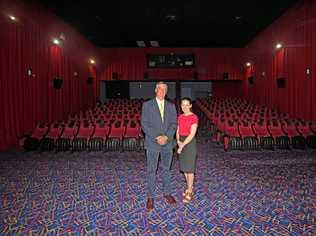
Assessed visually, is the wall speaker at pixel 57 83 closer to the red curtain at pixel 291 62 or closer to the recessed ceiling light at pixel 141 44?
the recessed ceiling light at pixel 141 44

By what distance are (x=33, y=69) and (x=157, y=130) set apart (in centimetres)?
712

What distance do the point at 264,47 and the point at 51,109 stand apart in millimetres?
10329

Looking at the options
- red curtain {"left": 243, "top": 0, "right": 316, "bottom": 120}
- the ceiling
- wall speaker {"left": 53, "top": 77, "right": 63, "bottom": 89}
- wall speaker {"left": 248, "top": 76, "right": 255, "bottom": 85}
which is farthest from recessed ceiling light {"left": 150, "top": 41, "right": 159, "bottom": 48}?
wall speaker {"left": 53, "top": 77, "right": 63, "bottom": 89}

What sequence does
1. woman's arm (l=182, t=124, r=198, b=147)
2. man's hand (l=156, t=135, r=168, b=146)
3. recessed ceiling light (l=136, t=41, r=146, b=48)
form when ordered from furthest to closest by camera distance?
recessed ceiling light (l=136, t=41, r=146, b=48), woman's arm (l=182, t=124, r=198, b=147), man's hand (l=156, t=135, r=168, b=146)

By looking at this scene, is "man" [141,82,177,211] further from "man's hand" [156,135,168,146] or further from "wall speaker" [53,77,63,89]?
"wall speaker" [53,77,63,89]

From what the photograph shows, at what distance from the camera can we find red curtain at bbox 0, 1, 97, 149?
6.90 metres

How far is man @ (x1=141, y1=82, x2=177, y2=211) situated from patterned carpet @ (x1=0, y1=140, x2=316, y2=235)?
19.1 inches

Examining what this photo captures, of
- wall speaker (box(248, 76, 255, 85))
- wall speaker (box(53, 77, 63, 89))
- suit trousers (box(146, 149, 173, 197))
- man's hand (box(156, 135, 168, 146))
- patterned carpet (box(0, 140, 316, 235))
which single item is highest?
wall speaker (box(248, 76, 255, 85))

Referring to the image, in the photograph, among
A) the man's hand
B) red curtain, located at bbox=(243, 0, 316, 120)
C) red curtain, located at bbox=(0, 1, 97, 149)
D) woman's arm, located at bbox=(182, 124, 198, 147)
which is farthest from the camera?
red curtain, located at bbox=(243, 0, 316, 120)

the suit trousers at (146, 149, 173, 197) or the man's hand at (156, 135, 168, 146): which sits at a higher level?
the man's hand at (156, 135, 168, 146)

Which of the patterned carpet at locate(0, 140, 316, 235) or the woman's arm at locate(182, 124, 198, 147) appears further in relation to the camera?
the woman's arm at locate(182, 124, 198, 147)

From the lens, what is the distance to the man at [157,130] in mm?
2850

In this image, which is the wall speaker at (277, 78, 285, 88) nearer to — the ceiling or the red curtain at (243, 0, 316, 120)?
the red curtain at (243, 0, 316, 120)

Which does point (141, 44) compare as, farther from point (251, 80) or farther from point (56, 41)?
point (251, 80)
